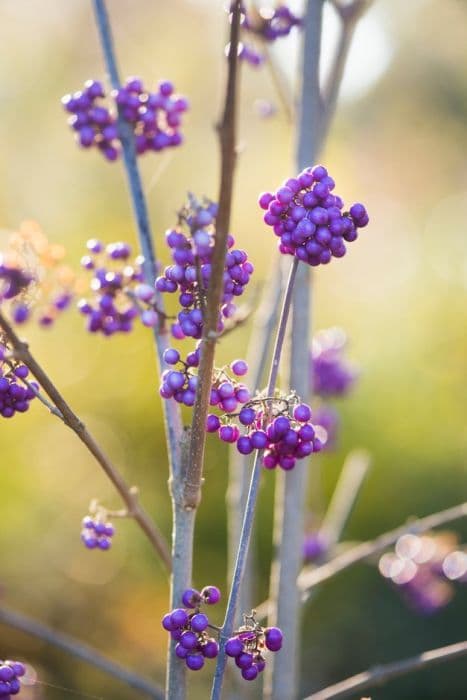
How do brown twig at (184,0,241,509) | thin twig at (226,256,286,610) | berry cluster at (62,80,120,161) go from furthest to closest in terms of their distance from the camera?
thin twig at (226,256,286,610), berry cluster at (62,80,120,161), brown twig at (184,0,241,509)

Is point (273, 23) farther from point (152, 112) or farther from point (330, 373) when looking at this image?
point (330, 373)

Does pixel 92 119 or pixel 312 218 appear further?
pixel 92 119

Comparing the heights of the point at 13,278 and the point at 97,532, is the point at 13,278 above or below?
above

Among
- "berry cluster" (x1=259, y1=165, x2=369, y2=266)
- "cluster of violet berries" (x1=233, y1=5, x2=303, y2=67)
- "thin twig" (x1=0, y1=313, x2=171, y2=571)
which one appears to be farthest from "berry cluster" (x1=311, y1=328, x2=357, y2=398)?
"berry cluster" (x1=259, y1=165, x2=369, y2=266)

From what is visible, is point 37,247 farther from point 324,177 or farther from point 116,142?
point 324,177

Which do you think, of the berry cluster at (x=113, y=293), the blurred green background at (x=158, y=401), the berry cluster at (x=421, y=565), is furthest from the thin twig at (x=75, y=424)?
the berry cluster at (x=421, y=565)

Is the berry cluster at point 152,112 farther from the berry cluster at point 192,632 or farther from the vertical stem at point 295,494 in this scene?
the berry cluster at point 192,632

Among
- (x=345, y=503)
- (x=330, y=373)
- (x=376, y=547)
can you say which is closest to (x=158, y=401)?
(x=330, y=373)

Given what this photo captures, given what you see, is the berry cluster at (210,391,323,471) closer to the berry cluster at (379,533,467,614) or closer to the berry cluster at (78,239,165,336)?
the berry cluster at (78,239,165,336)
